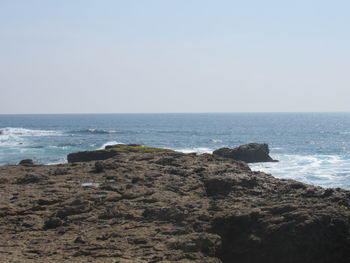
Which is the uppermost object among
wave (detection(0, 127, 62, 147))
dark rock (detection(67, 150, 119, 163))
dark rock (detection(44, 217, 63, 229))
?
dark rock (detection(44, 217, 63, 229))

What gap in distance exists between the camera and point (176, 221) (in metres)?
11.0

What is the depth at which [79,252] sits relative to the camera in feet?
30.9

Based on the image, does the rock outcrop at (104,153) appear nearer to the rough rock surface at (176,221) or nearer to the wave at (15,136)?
the rough rock surface at (176,221)

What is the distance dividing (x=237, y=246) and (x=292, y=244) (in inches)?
50.4

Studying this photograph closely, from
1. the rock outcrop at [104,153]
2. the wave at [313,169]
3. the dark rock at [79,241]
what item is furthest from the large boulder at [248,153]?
the dark rock at [79,241]

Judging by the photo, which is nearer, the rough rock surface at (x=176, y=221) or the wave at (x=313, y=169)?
the rough rock surface at (x=176, y=221)

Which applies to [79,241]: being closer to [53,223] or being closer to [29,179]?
[53,223]

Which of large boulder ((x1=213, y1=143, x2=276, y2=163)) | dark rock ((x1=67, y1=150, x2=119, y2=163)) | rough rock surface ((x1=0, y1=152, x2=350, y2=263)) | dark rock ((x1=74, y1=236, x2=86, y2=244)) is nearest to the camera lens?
rough rock surface ((x1=0, y1=152, x2=350, y2=263))

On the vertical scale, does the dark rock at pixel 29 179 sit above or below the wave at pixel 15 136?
above

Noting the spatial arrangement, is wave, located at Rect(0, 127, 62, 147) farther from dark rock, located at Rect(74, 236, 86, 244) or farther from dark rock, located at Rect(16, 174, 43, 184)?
dark rock, located at Rect(74, 236, 86, 244)

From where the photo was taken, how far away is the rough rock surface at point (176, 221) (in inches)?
380

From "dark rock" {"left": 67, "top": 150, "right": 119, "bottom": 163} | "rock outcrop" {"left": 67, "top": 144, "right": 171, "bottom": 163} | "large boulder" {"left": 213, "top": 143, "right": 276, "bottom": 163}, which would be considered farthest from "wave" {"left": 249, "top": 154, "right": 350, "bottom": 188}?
"dark rock" {"left": 67, "top": 150, "right": 119, "bottom": 163}

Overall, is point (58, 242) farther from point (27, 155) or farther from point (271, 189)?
point (27, 155)

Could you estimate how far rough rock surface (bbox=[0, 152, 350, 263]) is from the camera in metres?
9.66
